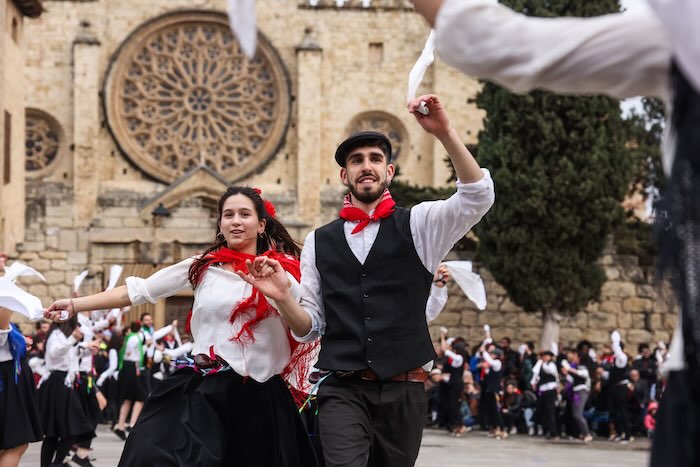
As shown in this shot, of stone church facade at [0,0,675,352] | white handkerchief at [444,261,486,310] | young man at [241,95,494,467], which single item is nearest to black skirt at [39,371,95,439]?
white handkerchief at [444,261,486,310]

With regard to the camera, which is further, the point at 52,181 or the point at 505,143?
the point at 52,181

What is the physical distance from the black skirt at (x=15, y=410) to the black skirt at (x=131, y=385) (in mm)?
7871

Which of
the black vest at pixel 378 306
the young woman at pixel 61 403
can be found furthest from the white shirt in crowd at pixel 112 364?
the black vest at pixel 378 306

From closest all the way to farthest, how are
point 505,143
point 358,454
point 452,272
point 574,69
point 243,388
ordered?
point 574,69 → point 358,454 → point 243,388 → point 452,272 → point 505,143

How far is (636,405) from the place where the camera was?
62.7 ft

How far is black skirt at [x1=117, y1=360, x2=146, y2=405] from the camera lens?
1673cm

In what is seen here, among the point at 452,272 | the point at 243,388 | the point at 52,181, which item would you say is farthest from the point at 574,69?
the point at 52,181

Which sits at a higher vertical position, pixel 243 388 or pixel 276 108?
pixel 276 108

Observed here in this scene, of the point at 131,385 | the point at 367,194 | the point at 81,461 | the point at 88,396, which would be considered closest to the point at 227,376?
the point at 367,194

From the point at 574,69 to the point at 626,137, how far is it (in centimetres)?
2467

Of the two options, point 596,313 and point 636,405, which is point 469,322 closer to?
point 596,313

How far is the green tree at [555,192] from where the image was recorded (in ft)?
81.1

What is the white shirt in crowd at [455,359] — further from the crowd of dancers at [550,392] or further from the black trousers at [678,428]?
the black trousers at [678,428]

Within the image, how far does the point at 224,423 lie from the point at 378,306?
1.11m
